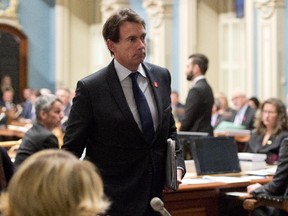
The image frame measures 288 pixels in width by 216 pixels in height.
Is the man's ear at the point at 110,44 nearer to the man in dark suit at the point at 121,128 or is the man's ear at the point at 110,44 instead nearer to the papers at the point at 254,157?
the man in dark suit at the point at 121,128

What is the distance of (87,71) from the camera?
66.0 ft

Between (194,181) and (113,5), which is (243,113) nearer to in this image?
(113,5)

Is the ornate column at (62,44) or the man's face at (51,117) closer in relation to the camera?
the man's face at (51,117)

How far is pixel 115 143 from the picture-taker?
11.5 ft

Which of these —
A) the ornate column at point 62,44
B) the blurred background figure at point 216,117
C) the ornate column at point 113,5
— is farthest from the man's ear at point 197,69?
the ornate column at point 62,44

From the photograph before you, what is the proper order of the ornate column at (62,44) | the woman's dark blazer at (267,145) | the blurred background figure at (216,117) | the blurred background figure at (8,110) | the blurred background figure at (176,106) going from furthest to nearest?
the ornate column at (62,44), the blurred background figure at (176,106), the blurred background figure at (8,110), the blurred background figure at (216,117), the woman's dark blazer at (267,145)

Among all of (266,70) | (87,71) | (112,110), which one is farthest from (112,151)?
(87,71)

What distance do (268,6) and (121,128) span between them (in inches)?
402

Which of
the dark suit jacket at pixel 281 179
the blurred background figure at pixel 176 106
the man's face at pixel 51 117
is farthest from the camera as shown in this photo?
the blurred background figure at pixel 176 106

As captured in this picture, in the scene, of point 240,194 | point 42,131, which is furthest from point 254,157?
point 42,131

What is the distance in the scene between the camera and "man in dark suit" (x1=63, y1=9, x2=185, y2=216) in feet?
11.5

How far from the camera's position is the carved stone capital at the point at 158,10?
15867 millimetres

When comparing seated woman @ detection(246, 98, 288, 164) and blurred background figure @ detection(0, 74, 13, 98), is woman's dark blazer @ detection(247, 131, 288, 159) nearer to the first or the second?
seated woman @ detection(246, 98, 288, 164)

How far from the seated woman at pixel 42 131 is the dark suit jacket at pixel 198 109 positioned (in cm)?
213
